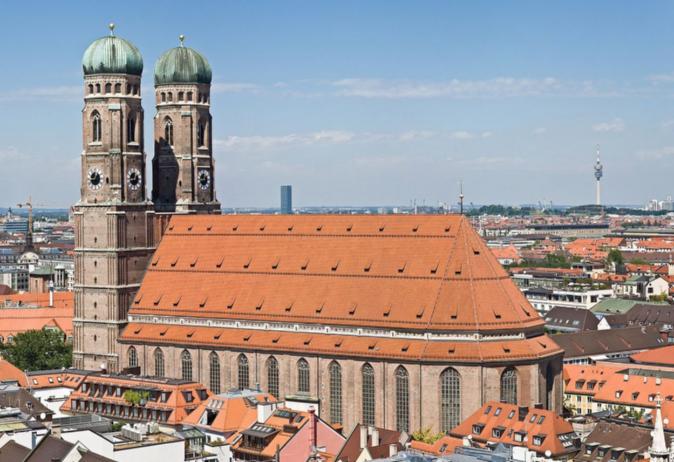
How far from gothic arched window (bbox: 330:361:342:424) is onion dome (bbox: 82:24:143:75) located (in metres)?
38.6

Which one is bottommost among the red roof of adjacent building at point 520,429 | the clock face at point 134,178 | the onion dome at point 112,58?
the red roof of adjacent building at point 520,429

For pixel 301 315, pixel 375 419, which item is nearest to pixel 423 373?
pixel 375 419

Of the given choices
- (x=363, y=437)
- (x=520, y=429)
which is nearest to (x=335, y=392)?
(x=520, y=429)

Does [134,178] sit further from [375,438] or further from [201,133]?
[375,438]

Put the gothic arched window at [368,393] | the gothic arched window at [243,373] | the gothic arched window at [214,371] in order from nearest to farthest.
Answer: the gothic arched window at [368,393], the gothic arched window at [243,373], the gothic arched window at [214,371]

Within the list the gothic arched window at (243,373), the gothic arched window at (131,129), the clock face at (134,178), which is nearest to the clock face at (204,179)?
the clock face at (134,178)

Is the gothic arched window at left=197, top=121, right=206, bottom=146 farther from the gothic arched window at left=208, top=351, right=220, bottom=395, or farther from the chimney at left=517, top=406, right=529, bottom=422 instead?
the chimney at left=517, top=406, right=529, bottom=422

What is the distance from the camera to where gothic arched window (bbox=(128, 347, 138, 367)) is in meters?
132

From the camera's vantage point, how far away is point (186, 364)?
422 feet

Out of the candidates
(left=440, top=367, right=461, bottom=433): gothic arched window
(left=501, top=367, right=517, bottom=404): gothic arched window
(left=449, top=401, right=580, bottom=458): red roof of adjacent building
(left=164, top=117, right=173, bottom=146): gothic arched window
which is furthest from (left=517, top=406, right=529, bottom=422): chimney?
(left=164, top=117, right=173, bottom=146): gothic arched window

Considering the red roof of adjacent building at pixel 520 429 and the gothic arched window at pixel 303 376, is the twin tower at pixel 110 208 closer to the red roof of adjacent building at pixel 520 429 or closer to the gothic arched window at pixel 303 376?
the gothic arched window at pixel 303 376

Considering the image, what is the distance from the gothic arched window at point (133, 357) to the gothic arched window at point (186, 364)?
19.6 feet

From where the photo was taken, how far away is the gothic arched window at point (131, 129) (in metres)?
134

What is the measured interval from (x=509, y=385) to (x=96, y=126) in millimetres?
50839
